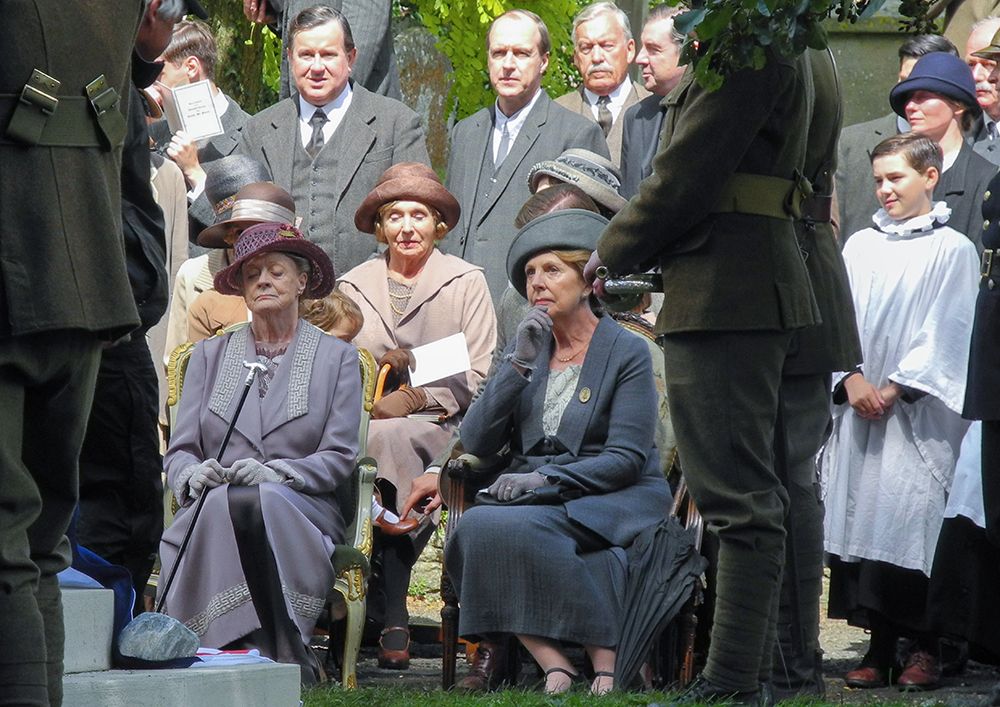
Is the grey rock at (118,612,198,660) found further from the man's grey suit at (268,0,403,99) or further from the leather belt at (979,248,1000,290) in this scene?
the man's grey suit at (268,0,403,99)

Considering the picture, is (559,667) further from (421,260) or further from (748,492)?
(421,260)

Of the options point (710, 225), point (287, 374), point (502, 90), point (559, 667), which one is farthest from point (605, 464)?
point (502, 90)

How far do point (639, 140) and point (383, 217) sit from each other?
132 centimetres

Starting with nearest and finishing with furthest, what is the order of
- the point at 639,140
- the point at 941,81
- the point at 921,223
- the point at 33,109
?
the point at 33,109
the point at 921,223
the point at 941,81
the point at 639,140

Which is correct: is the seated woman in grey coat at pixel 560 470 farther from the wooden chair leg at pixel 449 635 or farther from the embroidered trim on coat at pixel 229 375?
the embroidered trim on coat at pixel 229 375

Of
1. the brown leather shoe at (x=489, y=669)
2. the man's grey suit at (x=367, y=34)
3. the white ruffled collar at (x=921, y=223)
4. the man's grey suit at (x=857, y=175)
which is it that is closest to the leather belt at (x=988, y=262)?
the white ruffled collar at (x=921, y=223)

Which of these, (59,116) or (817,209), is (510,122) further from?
(59,116)

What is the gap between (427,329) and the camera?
26.9 feet

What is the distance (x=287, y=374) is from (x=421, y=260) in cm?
147

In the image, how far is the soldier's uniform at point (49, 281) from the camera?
3494mm

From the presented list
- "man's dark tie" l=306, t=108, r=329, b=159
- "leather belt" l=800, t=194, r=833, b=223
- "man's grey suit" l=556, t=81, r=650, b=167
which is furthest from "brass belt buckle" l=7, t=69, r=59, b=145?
"man's grey suit" l=556, t=81, r=650, b=167

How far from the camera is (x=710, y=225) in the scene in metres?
5.16

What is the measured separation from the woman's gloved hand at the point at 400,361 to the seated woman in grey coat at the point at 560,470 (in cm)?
96

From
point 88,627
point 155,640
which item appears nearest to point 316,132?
point 155,640
